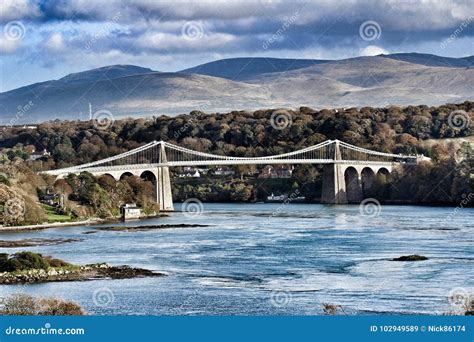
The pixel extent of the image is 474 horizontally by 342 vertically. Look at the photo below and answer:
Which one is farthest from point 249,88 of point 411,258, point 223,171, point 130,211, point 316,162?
point 411,258

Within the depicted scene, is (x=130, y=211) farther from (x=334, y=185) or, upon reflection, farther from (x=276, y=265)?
(x=276, y=265)

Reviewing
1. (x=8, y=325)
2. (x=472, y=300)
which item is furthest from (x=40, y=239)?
(x=8, y=325)

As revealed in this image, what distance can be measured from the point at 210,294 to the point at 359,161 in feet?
90.1

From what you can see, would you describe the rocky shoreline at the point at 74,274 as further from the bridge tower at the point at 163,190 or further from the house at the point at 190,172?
the house at the point at 190,172

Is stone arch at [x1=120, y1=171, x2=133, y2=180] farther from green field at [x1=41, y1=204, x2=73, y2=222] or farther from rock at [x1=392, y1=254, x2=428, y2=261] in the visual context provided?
rock at [x1=392, y1=254, x2=428, y2=261]

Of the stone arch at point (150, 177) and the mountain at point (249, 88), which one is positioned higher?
the mountain at point (249, 88)

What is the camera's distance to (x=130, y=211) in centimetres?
2964

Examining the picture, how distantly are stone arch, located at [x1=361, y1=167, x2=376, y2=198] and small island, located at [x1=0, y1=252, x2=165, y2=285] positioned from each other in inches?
972

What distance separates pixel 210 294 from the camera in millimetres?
12578

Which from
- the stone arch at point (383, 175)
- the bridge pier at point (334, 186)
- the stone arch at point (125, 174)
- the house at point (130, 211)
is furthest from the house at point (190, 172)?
the house at point (130, 211)

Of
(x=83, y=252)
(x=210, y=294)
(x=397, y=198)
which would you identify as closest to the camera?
(x=210, y=294)

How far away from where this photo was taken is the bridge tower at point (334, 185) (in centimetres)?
3800

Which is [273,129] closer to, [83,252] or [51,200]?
[51,200]

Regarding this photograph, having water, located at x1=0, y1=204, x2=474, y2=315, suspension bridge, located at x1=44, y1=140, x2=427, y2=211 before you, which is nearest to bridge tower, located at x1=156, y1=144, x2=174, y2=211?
suspension bridge, located at x1=44, y1=140, x2=427, y2=211
